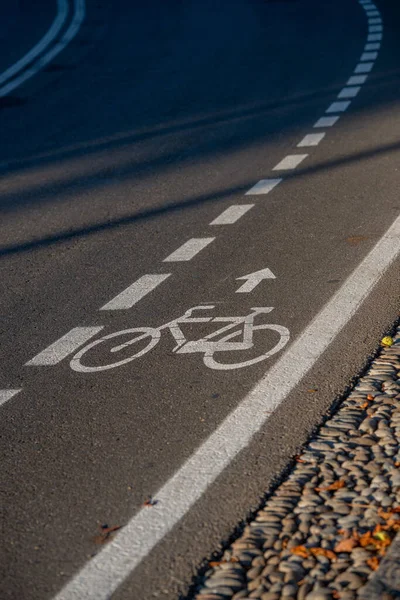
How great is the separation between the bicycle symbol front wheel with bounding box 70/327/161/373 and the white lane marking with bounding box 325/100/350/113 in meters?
6.38

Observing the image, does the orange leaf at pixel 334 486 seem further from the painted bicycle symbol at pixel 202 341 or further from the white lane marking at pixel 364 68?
the white lane marking at pixel 364 68

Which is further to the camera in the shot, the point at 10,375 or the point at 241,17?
the point at 241,17

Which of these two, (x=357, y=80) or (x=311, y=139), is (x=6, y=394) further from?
(x=357, y=80)

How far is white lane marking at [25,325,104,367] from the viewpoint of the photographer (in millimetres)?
5387

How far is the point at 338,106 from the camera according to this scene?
11578 mm

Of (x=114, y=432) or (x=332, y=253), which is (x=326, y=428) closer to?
(x=114, y=432)

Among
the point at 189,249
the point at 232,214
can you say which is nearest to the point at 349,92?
the point at 232,214

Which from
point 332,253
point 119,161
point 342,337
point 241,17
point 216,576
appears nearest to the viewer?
point 216,576

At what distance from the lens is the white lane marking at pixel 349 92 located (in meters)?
12.1

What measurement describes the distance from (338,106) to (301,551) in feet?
28.8

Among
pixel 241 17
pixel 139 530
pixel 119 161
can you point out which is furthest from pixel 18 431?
pixel 241 17

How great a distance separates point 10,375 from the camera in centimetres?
526

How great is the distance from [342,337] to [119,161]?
5185 mm

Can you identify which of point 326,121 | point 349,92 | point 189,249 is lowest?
point 349,92
